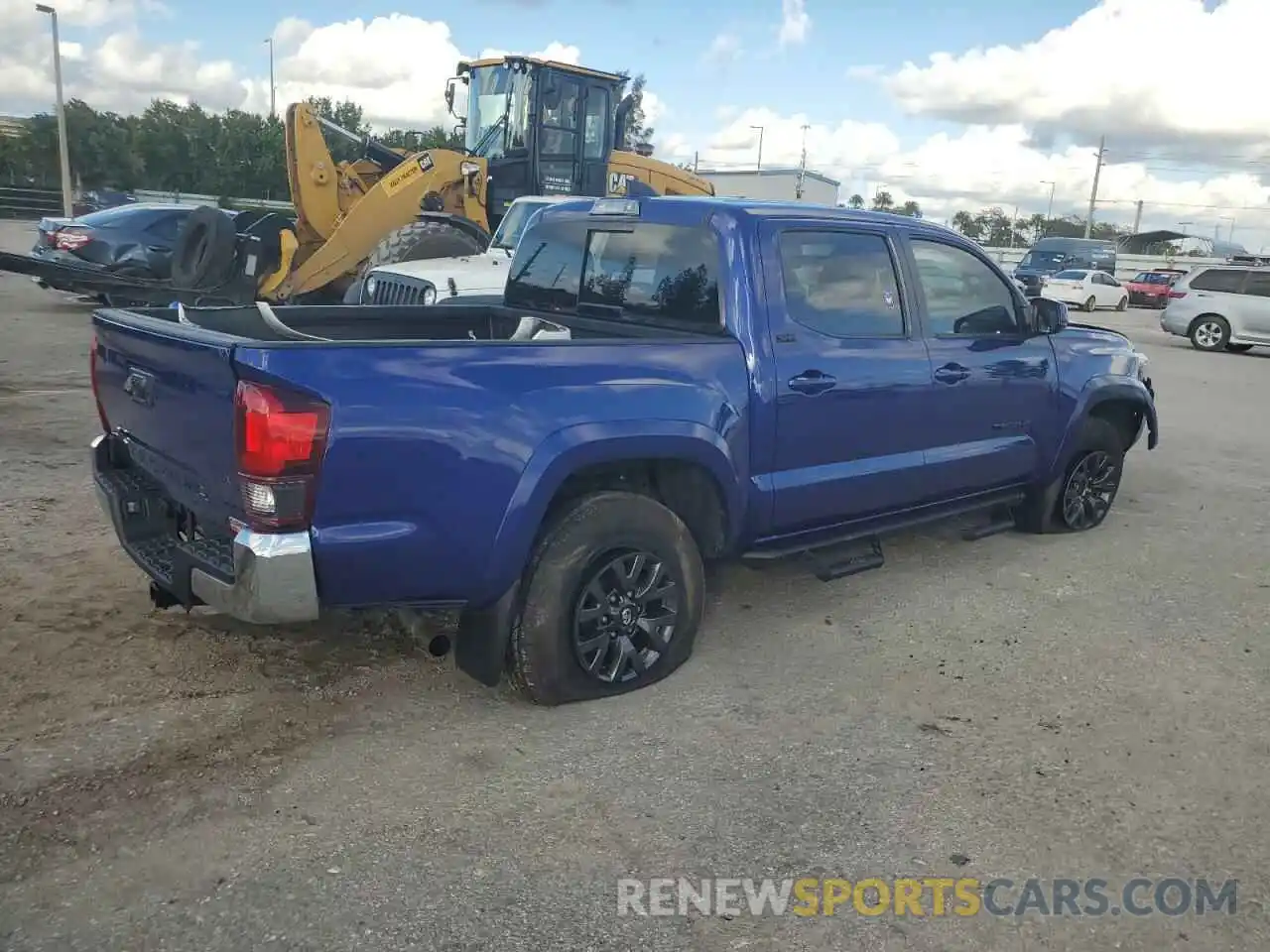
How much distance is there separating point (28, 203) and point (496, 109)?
38438mm

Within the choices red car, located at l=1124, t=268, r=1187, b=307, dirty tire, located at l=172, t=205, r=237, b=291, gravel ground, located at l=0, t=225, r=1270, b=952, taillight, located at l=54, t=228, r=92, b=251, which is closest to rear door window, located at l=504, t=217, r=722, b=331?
Result: gravel ground, located at l=0, t=225, r=1270, b=952

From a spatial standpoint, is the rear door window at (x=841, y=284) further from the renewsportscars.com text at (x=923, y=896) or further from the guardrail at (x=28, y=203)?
the guardrail at (x=28, y=203)

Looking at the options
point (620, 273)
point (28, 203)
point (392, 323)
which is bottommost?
point (392, 323)

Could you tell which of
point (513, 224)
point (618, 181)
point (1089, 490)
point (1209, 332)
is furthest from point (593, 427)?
point (1209, 332)

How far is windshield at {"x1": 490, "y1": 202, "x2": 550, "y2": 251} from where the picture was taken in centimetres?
1045

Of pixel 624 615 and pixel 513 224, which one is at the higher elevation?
pixel 513 224

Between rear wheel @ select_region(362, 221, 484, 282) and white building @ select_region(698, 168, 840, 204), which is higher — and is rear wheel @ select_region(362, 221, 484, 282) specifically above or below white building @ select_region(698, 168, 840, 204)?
below

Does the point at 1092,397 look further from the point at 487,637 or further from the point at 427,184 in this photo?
the point at 427,184

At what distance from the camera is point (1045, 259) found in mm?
39844

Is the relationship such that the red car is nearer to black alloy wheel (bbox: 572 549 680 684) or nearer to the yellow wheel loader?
the yellow wheel loader

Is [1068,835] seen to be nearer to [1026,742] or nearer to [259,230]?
[1026,742]

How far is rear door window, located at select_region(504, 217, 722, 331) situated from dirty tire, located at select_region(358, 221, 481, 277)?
19.6 ft

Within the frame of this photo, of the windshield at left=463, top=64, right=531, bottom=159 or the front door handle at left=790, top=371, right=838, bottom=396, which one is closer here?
the front door handle at left=790, top=371, right=838, bottom=396

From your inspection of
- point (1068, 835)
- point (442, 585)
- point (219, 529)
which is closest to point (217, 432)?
point (219, 529)
